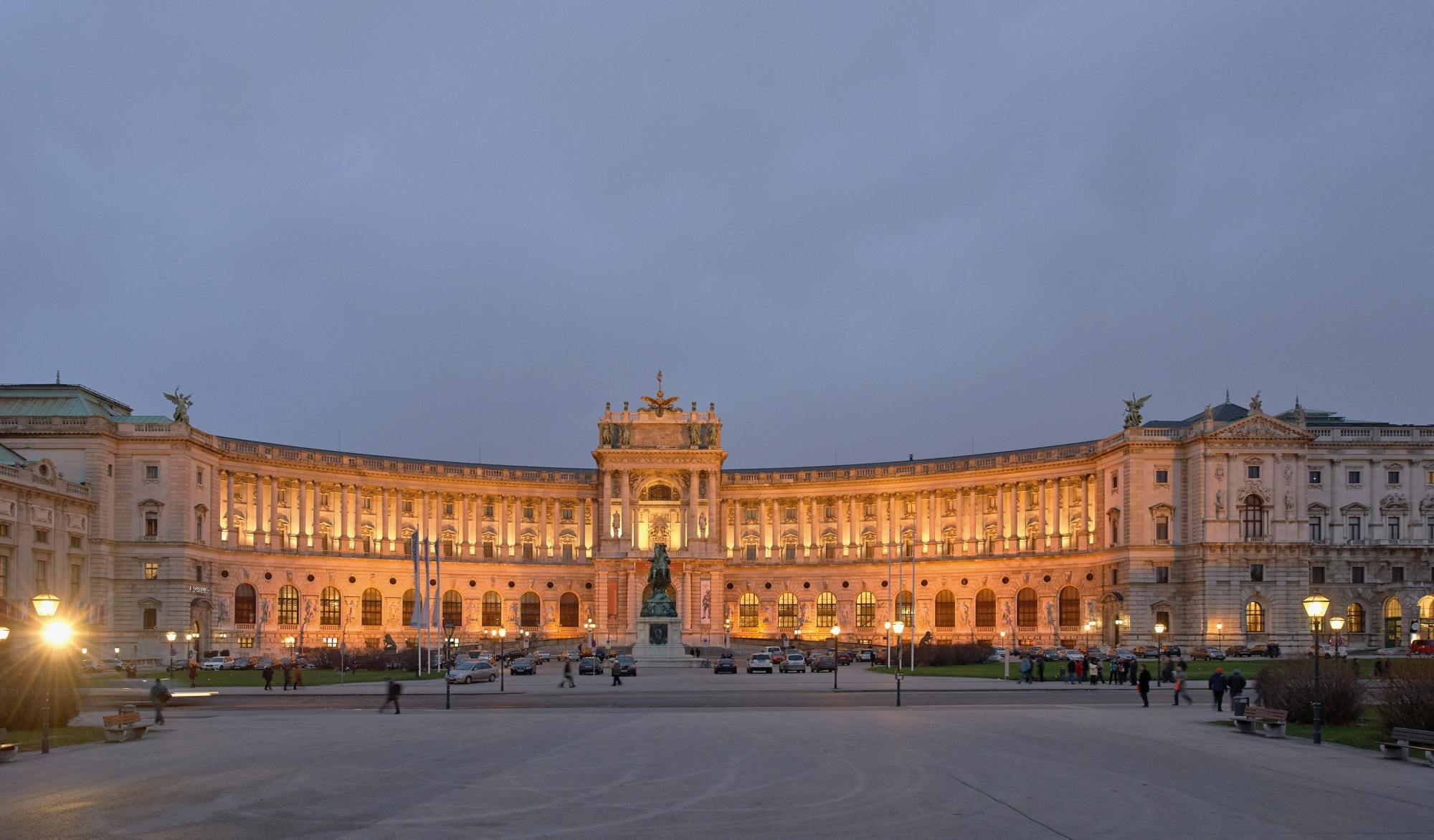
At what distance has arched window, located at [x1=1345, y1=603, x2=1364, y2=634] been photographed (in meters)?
105

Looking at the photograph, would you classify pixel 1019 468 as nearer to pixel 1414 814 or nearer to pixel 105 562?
pixel 105 562

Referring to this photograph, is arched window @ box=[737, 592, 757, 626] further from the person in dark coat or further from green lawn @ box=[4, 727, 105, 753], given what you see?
green lawn @ box=[4, 727, 105, 753]

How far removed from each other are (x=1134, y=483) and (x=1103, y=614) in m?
12.4

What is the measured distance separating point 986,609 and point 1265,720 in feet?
305

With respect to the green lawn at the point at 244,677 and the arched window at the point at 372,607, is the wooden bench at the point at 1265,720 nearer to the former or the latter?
the green lawn at the point at 244,677

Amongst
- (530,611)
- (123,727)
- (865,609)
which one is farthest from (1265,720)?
(530,611)

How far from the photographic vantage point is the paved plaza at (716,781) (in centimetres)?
2061

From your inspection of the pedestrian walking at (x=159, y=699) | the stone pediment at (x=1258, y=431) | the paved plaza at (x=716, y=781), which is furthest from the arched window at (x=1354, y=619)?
the pedestrian walking at (x=159, y=699)

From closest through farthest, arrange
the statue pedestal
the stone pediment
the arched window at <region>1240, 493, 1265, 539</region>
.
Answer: the statue pedestal, the stone pediment, the arched window at <region>1240, 493, 1265, 539</region>

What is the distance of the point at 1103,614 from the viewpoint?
11275 cm

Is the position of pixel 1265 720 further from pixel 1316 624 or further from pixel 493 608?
pixel 493 608

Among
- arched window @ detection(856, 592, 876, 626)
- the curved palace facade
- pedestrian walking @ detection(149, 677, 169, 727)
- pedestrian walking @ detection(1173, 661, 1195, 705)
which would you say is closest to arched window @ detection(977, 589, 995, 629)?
the curved palace facade

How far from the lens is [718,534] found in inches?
5458

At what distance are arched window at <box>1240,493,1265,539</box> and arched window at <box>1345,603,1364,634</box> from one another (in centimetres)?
939
